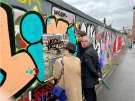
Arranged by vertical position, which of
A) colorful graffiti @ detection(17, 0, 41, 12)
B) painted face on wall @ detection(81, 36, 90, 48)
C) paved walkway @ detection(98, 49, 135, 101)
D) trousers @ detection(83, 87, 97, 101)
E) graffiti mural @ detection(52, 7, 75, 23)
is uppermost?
colorful graffiti @ detection(17, 0, 41, 12)

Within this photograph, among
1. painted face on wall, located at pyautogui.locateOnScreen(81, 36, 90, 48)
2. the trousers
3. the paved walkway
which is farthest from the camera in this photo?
the paved walkway

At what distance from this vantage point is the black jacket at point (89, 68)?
7090 mm

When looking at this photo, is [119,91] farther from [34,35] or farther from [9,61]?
[9,61]

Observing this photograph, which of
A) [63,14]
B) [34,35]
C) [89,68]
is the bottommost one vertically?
[89,68]

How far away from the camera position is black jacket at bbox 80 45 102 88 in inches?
279

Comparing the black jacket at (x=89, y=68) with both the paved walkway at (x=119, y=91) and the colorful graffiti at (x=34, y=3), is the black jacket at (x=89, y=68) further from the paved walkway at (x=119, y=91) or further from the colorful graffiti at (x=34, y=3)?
the paved walkway at (x=119, y=91)

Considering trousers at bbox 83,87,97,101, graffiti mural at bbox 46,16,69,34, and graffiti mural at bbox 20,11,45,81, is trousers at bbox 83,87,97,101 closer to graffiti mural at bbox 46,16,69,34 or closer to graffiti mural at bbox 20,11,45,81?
graffiti mural at bbox 46,16,69,34

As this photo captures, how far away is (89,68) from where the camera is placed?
709cm

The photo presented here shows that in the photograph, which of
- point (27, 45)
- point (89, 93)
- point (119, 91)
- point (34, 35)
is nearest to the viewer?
point (27, 45)

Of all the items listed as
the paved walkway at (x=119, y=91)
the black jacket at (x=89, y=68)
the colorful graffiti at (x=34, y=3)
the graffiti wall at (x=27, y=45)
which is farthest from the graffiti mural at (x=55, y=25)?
the paved walkway at (x=119, y=91)

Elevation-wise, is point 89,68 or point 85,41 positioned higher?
point 85,41

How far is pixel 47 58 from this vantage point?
6.29m

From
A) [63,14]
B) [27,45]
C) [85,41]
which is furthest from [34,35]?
[63,14]

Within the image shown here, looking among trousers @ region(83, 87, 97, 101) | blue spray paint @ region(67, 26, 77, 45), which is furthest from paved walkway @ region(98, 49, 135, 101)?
trousers @ region(83, 87, 97, 101)
